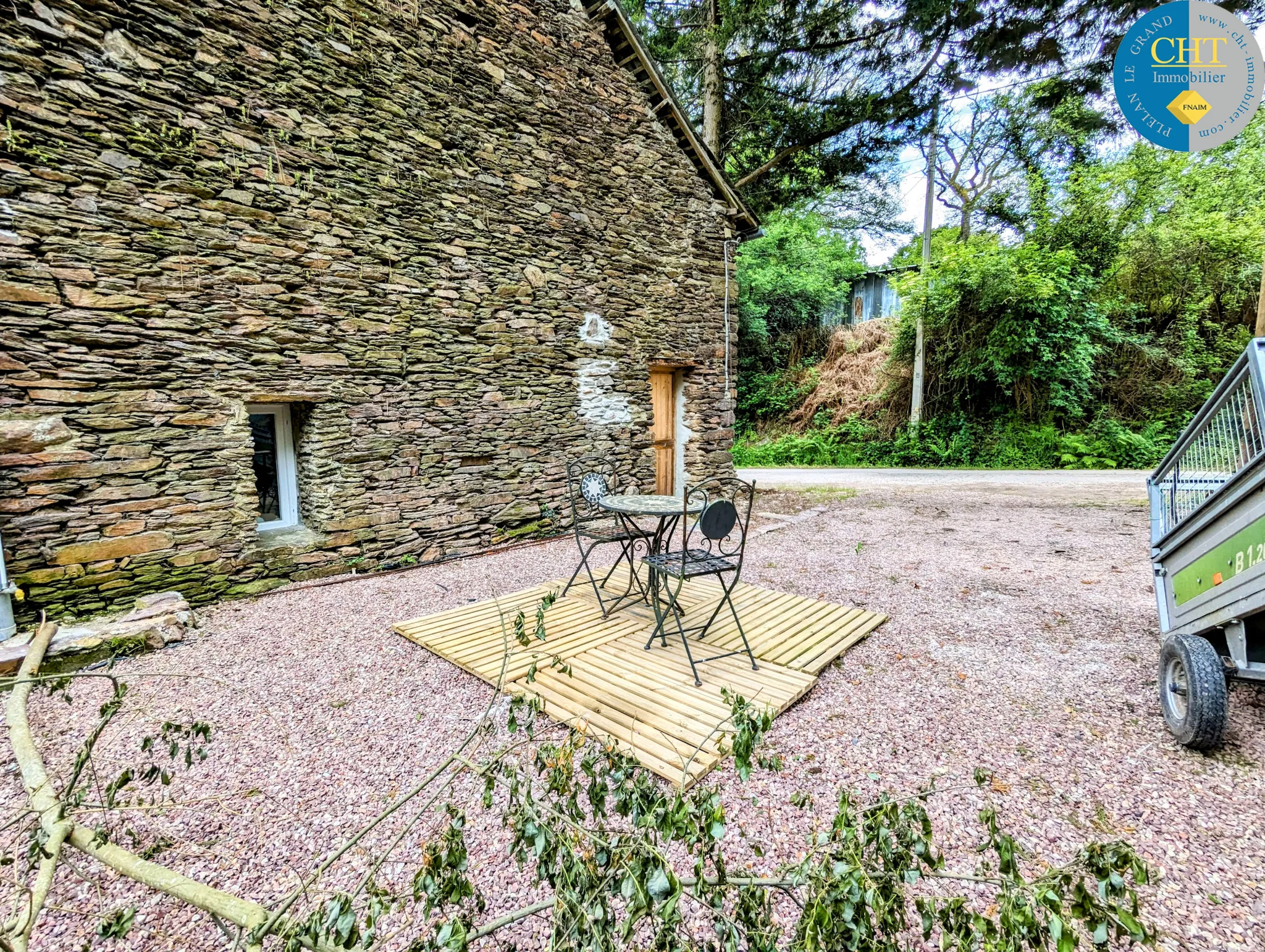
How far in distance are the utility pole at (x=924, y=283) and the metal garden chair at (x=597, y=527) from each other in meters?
9.94

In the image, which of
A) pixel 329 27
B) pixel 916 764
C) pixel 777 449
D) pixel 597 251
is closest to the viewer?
pixel 916 764

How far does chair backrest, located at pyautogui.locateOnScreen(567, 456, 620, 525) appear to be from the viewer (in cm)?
490

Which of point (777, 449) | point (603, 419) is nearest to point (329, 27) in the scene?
point (603, 419)

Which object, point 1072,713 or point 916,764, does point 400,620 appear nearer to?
point 916,764

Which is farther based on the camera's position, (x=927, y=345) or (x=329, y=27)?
(x=927, y=345)

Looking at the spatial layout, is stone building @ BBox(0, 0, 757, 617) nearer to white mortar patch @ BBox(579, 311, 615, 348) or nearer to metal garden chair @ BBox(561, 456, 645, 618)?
white mortar patch @ BBox(579, 311, 615, 348)

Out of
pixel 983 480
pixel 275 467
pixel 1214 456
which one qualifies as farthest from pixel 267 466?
pixel 983 480

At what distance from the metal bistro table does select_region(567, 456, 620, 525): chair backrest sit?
2.33 ft

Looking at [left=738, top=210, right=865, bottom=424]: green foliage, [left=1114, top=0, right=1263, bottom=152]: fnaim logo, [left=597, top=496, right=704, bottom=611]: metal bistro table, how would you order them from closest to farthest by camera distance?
[left=597, top=496, right=704, bottom=611]: metal bistro table, [left=1114, top=0, right=1263, bottom=152]: fnaim logo, [left=738, top=210, right=865, bottom=424]: green foliage

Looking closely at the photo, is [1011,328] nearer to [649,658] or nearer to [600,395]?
[600,395]

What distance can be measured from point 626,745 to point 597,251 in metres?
5.91

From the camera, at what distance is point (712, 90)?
962 cm

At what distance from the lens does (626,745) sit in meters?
2.40

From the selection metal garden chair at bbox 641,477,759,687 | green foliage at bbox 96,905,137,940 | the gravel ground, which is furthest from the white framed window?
green foliage at bbox 96,905,137,940
